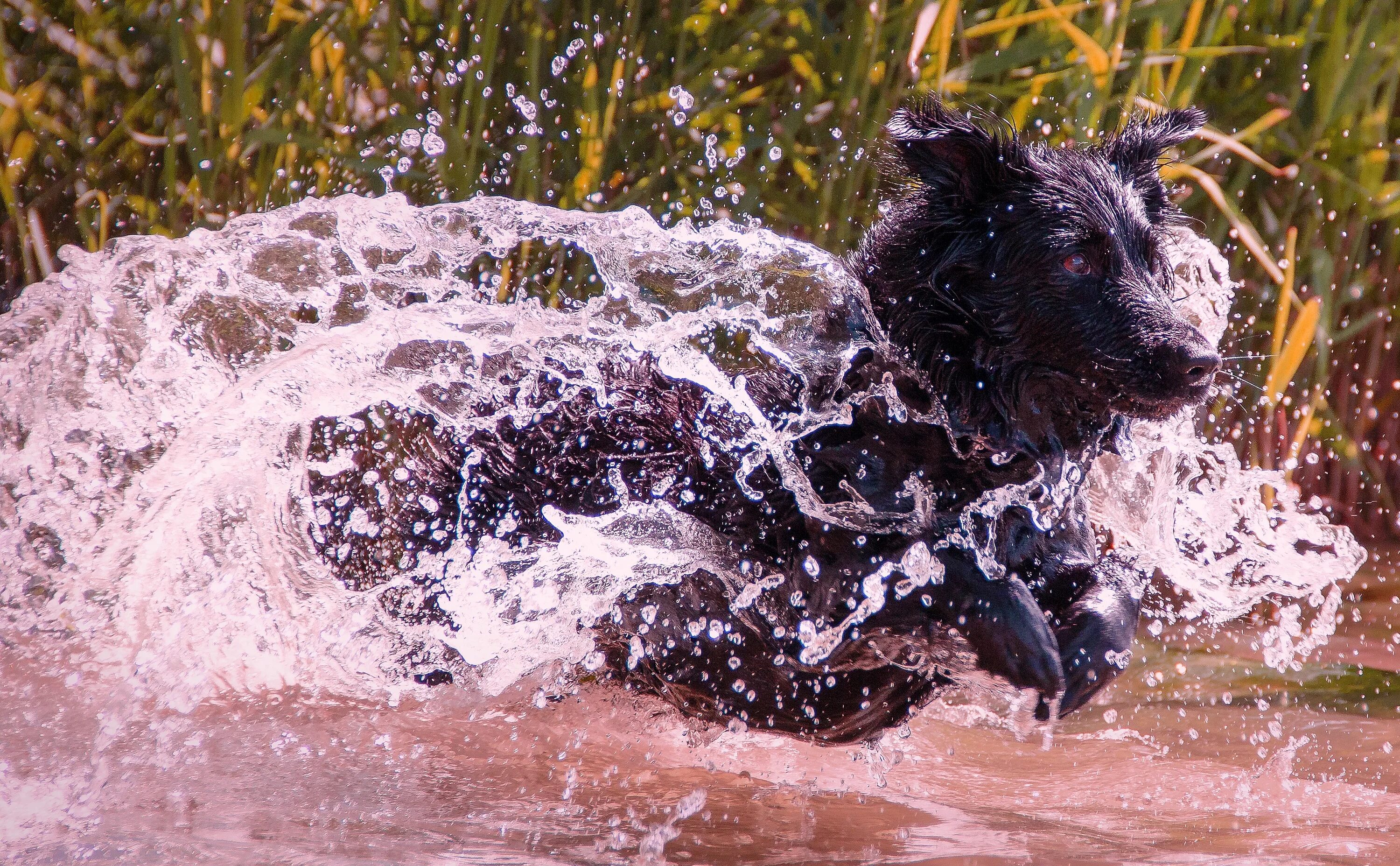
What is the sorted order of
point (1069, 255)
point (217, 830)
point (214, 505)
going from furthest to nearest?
point (214, 505), point (1069, 255), point (217, 830)

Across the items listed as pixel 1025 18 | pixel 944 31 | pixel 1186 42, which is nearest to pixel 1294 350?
pixel 1186 42

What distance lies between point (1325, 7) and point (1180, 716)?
3.12 m

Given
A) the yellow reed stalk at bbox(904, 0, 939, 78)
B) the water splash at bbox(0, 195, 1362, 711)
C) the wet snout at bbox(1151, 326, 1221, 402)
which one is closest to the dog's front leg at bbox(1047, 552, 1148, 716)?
the water splash at bbox(0, 195, 1362, 711)

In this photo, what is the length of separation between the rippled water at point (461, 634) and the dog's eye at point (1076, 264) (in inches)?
15.0

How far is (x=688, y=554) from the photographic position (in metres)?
2.40

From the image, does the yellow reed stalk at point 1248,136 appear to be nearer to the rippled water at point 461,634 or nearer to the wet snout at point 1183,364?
the rippled water at point 461,634

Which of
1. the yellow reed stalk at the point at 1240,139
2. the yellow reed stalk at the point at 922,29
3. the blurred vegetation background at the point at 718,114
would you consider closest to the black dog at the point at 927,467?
the yellow reed stalk at the point at 922,29

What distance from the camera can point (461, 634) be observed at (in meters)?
2.61

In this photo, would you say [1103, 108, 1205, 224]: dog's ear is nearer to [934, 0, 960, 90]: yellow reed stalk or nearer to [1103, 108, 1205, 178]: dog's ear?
[1103, 108, 1205, 178]: dog's ear

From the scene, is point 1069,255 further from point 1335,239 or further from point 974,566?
point 1335,239

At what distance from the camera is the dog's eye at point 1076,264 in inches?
87.9

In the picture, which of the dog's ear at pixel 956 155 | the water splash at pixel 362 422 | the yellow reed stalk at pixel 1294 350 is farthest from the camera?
the yellow reed stalk at pixel 1294 350

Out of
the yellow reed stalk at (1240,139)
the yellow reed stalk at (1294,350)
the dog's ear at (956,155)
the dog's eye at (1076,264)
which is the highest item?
the yellow reed stalk at (1240,139)

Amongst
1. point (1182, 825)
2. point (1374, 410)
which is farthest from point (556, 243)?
point (1374, 410)
